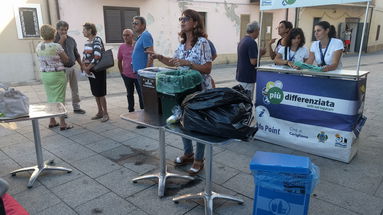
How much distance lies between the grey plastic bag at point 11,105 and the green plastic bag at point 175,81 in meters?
1.28

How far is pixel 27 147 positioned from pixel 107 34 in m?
6.91

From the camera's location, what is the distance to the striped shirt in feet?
15.5

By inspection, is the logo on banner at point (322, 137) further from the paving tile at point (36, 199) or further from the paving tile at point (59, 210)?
the paving tile at point (36, 199)

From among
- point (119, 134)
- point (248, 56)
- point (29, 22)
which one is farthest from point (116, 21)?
point (248, 56)

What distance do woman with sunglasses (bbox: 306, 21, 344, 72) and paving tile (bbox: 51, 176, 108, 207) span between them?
291cm

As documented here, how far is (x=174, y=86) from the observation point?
2471 millimetres

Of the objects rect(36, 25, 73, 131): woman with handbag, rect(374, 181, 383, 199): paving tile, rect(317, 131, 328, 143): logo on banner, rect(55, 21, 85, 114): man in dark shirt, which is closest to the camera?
rect(374, 181, 383, 199): paving tile

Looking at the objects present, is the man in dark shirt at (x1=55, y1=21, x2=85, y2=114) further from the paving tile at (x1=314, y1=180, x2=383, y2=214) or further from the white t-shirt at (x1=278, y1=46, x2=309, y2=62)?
the paving tile at (x1=314, y1=180, x2=383, y2=214)

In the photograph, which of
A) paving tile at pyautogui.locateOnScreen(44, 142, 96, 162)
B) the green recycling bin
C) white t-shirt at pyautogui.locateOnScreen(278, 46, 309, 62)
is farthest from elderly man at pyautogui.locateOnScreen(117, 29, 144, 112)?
white t-shirt at pyautogui.locateOnScreen(278, 46, 309, 62)

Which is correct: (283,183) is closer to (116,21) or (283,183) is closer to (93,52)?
(93,52)

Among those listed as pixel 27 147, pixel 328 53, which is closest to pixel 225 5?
pixel 328 53

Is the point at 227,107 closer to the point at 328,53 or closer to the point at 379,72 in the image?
the point at 328,53

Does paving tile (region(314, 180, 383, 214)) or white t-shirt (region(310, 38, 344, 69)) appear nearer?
paving tile (region(314, 180, 383, 214))

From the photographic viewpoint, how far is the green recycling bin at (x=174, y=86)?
248 centimetres
